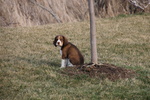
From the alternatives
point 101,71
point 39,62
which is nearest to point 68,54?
point 101,71

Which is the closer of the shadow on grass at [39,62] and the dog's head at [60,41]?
the dog's head at [60,41]

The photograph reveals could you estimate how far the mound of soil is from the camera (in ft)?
23.8

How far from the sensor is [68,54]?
8.19 metres

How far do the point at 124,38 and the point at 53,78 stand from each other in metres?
6.40

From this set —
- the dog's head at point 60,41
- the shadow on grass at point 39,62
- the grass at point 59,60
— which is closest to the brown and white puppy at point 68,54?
the dog's head at point 60,41

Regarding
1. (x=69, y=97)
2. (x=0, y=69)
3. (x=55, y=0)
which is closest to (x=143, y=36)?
(x=55, y=0)

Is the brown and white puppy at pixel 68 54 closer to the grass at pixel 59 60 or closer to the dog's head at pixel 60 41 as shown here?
the dog's head at pixel 60 41

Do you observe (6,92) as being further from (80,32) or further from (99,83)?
(80,32)

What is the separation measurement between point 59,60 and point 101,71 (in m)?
2.44

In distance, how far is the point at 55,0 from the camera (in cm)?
1653

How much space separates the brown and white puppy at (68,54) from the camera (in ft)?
26.6

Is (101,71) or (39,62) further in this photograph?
(39,62)

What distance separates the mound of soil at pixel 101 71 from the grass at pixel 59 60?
187 millimetres

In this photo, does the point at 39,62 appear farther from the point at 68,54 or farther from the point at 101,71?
the point at 101,71
